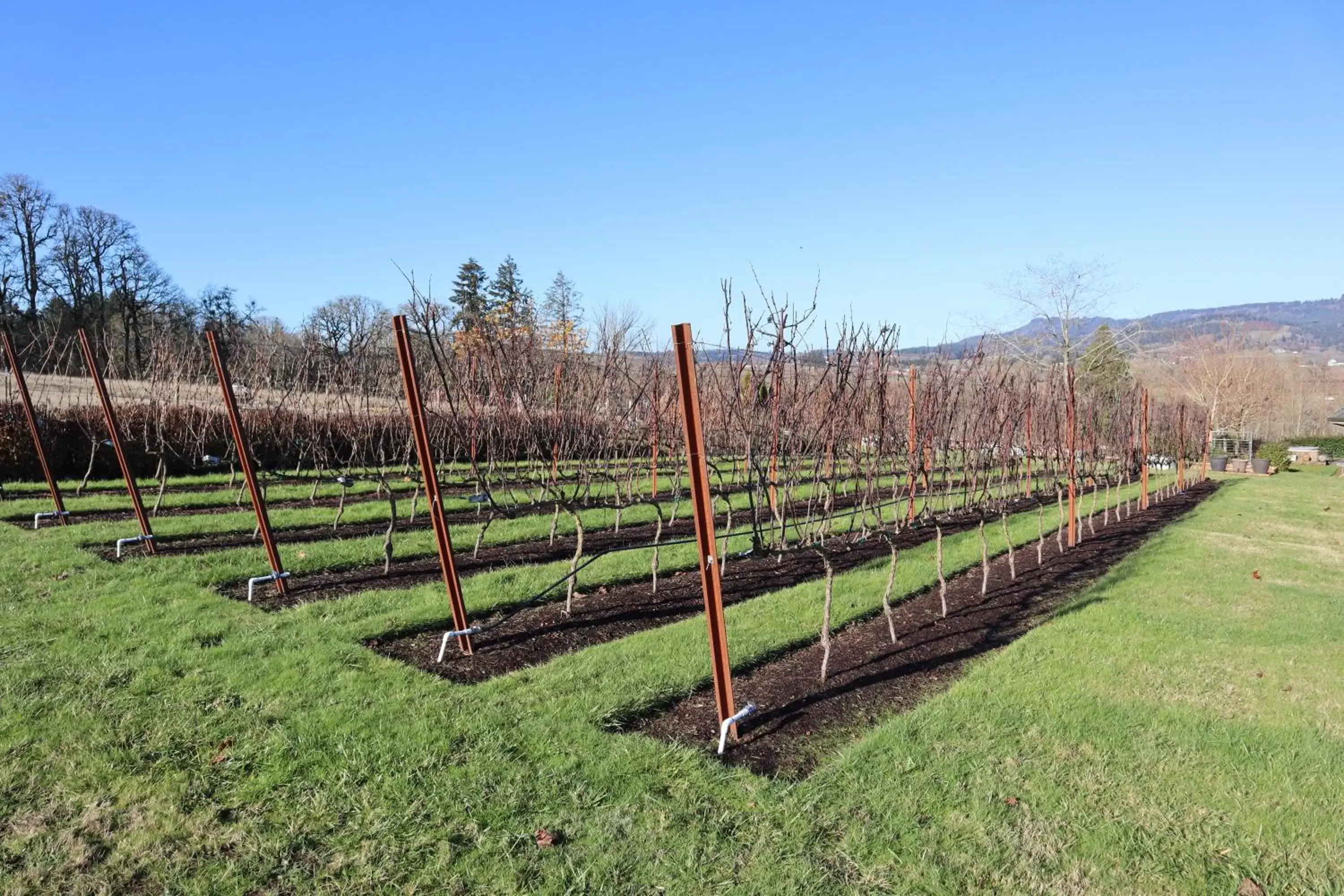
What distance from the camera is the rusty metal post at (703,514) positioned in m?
3.21

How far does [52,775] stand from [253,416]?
A: 1197 cm

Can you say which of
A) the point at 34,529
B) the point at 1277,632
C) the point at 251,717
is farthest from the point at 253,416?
the point at 1277,632

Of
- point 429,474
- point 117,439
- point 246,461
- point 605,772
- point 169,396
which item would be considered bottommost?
point 605,772

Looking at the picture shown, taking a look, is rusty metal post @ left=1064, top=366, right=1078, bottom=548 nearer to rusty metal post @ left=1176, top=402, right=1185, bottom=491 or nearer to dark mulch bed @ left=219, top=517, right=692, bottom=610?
dark mulch bed @ left=219, top=517, right=692, bottom=610

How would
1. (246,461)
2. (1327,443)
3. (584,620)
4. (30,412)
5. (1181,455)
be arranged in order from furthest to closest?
(1327,443) → (1181,455) → (30,412) → (246,461) → (584,620)

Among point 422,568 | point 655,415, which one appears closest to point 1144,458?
point 655,415

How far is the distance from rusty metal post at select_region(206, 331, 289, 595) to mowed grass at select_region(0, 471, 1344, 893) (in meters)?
0.64

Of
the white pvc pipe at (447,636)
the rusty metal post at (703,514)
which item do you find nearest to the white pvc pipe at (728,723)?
the rusty metal post at (703,514)

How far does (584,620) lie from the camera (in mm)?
5402

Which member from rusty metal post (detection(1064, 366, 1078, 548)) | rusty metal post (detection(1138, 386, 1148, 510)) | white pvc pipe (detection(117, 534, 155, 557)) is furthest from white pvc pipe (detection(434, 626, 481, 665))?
rusty metal post (detection(1138, 386, 1148, 510))

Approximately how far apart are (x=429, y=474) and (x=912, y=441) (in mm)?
6236

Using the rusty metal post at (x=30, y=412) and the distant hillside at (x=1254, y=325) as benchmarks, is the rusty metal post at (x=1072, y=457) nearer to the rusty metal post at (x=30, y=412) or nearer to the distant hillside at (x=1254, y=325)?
the distant hillside at (x=1254, y=325)

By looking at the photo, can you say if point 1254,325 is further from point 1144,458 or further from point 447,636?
point 447,636

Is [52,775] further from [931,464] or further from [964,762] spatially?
[931,464]
